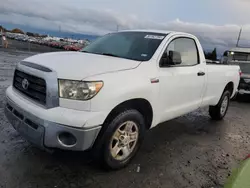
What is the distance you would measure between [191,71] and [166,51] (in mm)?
788

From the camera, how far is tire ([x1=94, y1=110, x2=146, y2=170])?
3045 millimetres

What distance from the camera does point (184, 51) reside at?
15.2ft

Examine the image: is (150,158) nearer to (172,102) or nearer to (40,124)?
(172,102)

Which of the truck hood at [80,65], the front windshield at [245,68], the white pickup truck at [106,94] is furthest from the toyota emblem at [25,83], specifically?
the front windshield at [245,68]

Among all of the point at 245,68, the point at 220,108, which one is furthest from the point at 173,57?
the point at 245,68

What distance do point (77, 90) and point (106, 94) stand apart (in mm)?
335

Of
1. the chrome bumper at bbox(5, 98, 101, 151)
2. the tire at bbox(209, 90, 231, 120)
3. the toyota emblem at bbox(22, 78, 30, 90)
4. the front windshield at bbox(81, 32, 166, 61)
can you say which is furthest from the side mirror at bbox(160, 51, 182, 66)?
the tire at bbox(209, 90, 231, 120)

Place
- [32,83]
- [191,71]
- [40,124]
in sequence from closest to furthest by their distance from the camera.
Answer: [40,124]
[32,83]
[191,71]

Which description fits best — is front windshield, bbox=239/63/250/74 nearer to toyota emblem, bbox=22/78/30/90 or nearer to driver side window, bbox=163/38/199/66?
driver side window, bbox=163/38/199/66

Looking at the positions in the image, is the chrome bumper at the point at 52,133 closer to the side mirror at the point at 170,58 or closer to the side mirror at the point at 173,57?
the side mirror at the point at 170,58

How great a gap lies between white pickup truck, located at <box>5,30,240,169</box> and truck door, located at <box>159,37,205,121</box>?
0.6 inches

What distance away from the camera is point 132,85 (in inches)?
126

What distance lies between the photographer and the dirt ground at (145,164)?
306 centimetres

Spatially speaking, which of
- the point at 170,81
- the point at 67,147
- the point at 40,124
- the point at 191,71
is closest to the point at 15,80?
the point at 40,124
